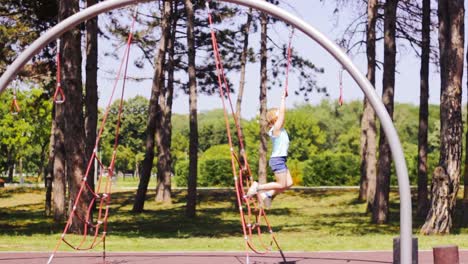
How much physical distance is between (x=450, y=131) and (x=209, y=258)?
7.99 m

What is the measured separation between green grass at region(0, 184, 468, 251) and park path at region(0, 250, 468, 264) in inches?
37.7

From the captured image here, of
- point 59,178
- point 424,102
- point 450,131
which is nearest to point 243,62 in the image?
point 424,102

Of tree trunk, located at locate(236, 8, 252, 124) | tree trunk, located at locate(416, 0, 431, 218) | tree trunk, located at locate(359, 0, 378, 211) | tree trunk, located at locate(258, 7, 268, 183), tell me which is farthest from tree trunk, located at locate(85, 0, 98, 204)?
tree trunk, located at locate(416, 0, 431, 218)

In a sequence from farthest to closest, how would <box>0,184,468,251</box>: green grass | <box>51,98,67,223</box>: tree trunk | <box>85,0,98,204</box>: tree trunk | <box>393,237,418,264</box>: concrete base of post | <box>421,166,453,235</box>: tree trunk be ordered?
<box>51,98,67,223</box>: tree trunk → <box>85,0,98,204</box>: tree trunk → <box>421,166,453,235</box>: tree trunk → <box>0,184,468,251</box>: green grass → <box>393,237,418,264</box>: concrete base of post

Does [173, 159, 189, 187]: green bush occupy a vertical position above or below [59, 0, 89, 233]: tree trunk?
below

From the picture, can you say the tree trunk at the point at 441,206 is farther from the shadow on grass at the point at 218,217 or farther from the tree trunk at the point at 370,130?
the tree trunk at the point at 370,130

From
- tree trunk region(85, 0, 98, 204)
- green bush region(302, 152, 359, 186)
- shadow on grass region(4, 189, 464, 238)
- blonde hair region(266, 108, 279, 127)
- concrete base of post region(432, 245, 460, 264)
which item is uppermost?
tree trunk region(85, 0, 98, 204)

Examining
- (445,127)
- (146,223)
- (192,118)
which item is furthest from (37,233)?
(445,127)

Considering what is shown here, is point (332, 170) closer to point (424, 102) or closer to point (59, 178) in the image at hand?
point (424, 102)

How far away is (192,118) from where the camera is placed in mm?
28234

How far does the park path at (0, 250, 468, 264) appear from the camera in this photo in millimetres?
13398

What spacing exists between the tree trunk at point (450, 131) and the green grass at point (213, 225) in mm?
696

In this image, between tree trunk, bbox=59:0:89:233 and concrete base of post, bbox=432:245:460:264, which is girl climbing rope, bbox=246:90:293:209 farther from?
tree trunk, bbox=59:0:89:233

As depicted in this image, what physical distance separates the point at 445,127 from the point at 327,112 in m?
80.0
